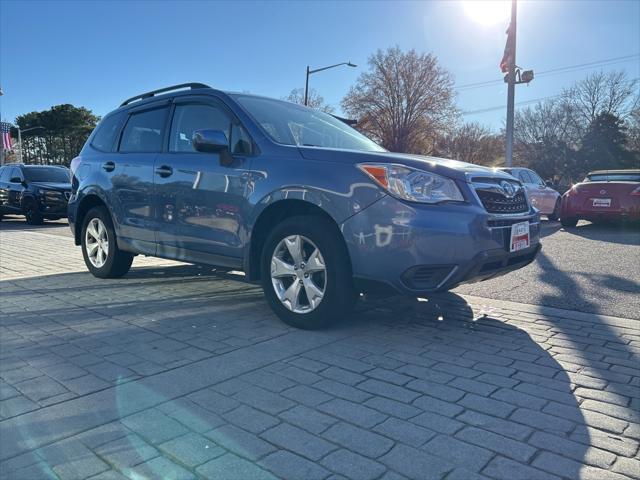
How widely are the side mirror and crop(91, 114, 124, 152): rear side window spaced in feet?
6.64

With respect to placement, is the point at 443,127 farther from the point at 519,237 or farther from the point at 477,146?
the point at 519,237

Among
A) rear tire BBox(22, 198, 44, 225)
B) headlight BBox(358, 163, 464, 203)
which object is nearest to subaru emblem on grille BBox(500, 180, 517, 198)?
headlight BBox(358, 163, 464, 203)

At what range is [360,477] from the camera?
6.72 ft

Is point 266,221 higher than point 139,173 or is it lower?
lower

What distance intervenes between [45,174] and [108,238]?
12.0m

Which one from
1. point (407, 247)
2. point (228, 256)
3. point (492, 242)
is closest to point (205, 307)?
point (228, 256)

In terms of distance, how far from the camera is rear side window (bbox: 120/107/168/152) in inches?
205

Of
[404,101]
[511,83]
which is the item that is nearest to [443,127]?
[404,101]

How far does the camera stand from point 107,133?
5992 millimetres

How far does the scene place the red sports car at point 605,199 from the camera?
10.6m

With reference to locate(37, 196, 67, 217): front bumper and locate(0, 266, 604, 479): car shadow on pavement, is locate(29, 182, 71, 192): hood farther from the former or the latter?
locate(0, 266, 604, 479): car shadow on pavement

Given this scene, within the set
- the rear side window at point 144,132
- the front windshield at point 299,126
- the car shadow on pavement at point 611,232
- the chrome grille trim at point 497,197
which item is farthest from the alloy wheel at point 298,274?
the car shadow on pavement at point 611,232

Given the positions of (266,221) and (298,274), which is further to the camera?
(266,221)

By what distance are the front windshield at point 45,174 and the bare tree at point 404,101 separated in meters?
32.6
